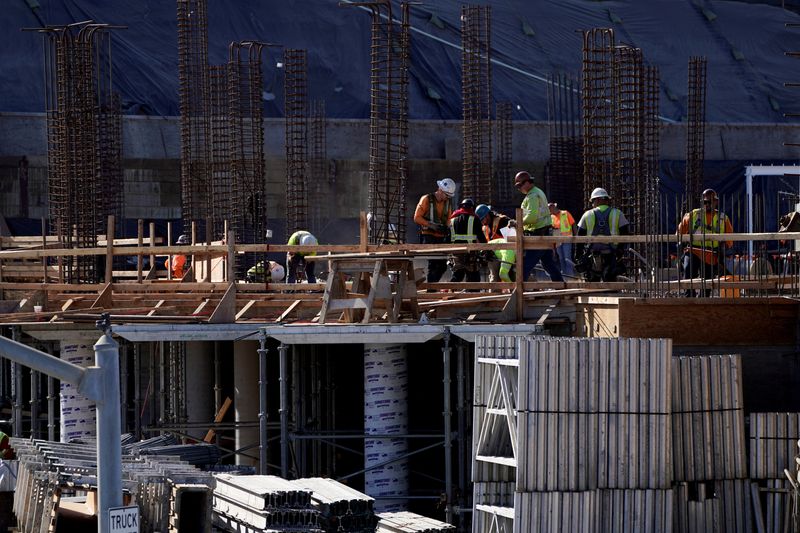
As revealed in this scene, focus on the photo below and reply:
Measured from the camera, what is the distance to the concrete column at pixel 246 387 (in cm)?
2109

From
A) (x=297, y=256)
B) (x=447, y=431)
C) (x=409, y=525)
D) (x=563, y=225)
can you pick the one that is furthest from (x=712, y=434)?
(x=297, y=256)

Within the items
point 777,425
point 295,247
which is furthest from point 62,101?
point 777,425

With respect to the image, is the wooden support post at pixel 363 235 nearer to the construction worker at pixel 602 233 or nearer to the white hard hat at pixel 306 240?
the construction worker at pixel 602 233

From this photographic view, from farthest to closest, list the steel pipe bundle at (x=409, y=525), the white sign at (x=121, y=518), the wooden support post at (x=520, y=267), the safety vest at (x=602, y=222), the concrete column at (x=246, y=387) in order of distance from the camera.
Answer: the concrete column at (x=246, y=387) < the safety vest at (x=602, y=222) < the wooden support post at (x=520, y=267) < the steel pipe bundle at (x=409, y=525) < the white sign at (x=121, y=518)

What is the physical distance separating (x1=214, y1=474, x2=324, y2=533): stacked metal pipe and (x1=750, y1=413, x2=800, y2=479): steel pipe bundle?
4639mm

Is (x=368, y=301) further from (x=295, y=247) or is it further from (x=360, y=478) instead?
(x=360, y=478)

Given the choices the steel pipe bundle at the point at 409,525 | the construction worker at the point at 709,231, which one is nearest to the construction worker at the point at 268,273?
the construction worker at the point at 709,231

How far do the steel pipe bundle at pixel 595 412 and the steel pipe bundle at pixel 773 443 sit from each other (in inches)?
42.5

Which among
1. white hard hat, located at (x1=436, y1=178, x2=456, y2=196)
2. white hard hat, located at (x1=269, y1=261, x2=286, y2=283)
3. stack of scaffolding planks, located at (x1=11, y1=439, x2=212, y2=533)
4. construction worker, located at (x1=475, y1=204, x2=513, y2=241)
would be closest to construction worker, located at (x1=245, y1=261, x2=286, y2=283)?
white hard hat, located at (x1=269, y1=261, x2=286, y2=283)

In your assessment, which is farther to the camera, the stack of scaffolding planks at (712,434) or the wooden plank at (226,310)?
the wooden plank at (226,310)

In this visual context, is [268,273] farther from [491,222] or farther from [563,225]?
[563,225]

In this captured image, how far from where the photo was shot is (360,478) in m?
20.7

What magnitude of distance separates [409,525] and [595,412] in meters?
2.25

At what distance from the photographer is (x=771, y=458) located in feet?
50.8
